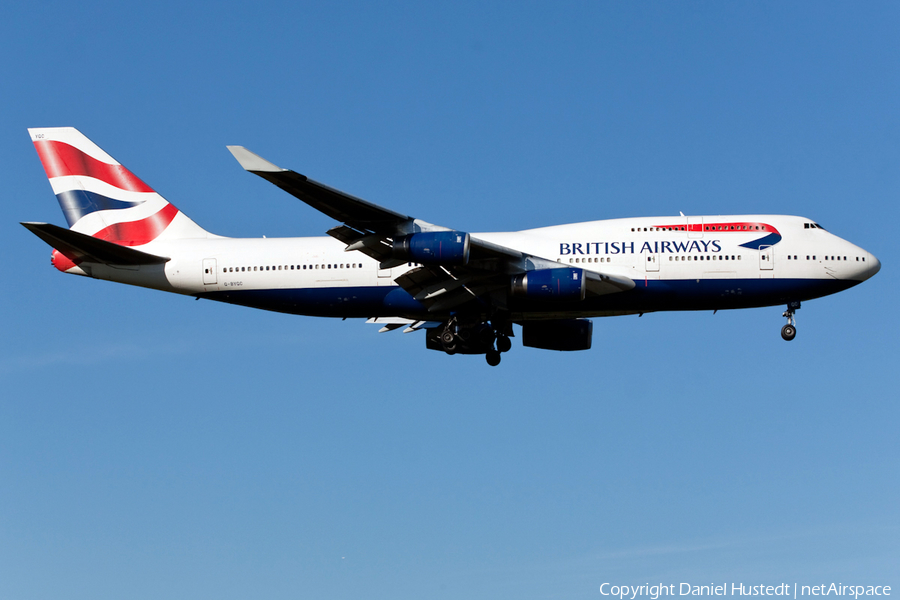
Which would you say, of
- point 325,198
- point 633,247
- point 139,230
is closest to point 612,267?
point 633,247

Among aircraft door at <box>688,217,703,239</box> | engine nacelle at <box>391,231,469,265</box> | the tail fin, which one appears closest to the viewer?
engine nacelle at <box>391,231,469,265</box>

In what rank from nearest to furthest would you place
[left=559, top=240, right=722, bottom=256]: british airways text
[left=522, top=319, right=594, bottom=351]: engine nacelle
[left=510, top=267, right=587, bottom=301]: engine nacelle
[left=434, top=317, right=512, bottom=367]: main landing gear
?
[left=510, top=267, right=587, bottom=301]: engine nacelle → [left=559, top=240, right=722, bottom=256]: british airways text → [left=434, top=317, right=512, bottom=367]: main landing gear → [left=522, top=319, right=594, bottom=351]: engine nacelle

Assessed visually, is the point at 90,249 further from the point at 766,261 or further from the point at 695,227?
the point at 766,261

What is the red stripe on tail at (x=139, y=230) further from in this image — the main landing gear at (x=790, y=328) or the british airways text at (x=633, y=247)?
the main landing gear at (x=790, y=328)

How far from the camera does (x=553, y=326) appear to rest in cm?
3878

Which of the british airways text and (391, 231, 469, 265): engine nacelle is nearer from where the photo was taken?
(391, 231, 469, 265): engine nacelle

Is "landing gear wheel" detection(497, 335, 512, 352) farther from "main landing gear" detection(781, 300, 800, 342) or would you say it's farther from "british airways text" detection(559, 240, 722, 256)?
"main landing gear" detection(781, 300, 800, 342)

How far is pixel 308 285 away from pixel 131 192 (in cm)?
911

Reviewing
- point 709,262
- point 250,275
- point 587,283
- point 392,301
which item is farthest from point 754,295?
point 250,275

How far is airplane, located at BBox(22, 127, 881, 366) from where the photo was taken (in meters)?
32.5

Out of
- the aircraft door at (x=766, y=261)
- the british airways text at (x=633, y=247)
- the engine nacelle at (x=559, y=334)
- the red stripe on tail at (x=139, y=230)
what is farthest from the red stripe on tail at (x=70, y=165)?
the aircraft door at (x=766, y=261)

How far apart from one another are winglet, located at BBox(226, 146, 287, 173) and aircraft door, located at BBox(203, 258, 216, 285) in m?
10.2

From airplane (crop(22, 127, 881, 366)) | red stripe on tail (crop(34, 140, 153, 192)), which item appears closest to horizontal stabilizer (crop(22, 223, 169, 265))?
airplane (crop(22, 127, 881, 366))

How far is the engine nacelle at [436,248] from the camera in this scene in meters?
30.7
